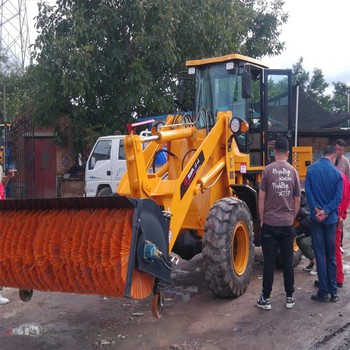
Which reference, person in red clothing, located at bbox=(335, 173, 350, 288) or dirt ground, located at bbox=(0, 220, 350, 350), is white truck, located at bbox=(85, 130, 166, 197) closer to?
dirt ground, located at bbox=(0, 220, 350, 350)

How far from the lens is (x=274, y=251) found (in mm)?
6184

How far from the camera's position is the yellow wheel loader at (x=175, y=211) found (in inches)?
186

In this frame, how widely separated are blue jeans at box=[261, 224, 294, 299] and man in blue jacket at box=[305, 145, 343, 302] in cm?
45

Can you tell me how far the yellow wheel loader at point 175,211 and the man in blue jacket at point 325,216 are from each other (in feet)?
2.83

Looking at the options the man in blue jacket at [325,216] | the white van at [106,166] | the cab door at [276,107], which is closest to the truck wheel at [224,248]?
the man in blue jacket at [325,216]

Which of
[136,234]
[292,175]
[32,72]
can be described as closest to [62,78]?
[32,72]

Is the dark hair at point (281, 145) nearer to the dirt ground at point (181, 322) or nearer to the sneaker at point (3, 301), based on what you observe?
the dirt ground at point (181, 322)

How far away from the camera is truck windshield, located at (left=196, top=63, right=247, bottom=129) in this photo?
7.62m

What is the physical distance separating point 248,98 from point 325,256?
2.45m

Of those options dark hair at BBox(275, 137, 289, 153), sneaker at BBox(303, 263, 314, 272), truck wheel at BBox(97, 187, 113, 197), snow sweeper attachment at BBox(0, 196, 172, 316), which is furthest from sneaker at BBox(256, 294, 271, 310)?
truck wheel at BBox(97, 187, 113, 197)

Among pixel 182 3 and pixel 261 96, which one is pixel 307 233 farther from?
pixel 182 3

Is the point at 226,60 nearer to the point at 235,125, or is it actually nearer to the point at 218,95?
the point at 218,95

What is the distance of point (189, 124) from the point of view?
7.60 m

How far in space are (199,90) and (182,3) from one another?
367 inches
